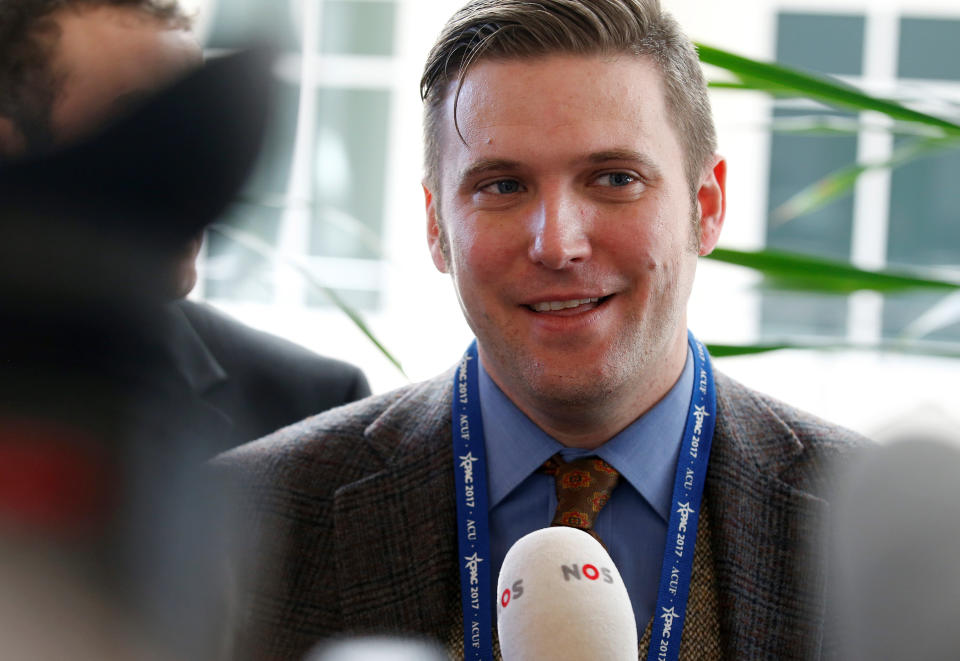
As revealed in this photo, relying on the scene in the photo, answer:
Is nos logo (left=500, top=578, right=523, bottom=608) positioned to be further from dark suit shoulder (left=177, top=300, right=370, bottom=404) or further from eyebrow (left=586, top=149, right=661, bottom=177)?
eyebrow (left=586, top=149, right=661, bottom=177)

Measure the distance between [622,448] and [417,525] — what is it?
23 cm

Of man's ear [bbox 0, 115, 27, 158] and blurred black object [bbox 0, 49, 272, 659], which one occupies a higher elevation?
man's ear [bbox 0, 115, 27, 158]

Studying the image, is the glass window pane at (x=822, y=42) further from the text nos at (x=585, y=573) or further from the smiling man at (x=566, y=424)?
the text nos at (x=585, y=573)

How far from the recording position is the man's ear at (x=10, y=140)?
339 mm

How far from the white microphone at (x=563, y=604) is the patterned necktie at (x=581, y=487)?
53 cm

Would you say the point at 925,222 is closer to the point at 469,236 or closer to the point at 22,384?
the point at 469,236

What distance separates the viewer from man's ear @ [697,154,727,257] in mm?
1102

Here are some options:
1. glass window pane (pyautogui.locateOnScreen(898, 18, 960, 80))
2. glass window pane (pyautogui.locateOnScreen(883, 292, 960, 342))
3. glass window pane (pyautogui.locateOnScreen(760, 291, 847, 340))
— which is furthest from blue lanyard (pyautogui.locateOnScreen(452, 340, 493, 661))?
glass window pane (pyautogui.locateOnScreen(898, 18, 960, 80))

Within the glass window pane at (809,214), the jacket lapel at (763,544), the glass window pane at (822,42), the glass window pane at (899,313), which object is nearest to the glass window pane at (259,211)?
the jacket lapel at (763,544)

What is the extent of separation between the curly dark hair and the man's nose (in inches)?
19.0

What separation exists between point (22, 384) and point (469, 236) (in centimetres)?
65

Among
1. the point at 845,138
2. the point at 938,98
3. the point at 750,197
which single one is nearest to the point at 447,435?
the point at 938,98

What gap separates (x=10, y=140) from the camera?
34 centimetres

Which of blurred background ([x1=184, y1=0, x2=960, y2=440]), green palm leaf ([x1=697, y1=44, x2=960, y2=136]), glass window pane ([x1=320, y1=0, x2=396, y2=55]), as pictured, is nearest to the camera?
green palm leaf ([x1=697, y1=44, x2=960, y2=136])
